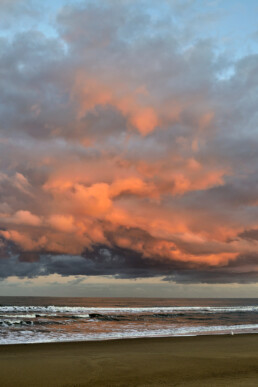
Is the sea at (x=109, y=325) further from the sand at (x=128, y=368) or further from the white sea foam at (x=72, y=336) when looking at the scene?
the sand at (x=128, y=368)

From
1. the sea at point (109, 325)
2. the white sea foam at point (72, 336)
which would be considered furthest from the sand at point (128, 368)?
the sea at point (109, 325)

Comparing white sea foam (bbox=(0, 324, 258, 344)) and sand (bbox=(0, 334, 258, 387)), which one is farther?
white sea foam (bbox=(0, 324, 258, 344))

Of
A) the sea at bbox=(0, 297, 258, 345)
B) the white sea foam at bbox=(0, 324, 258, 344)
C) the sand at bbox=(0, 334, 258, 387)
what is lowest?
the sea at bbox=(0, 297, 258, 345)

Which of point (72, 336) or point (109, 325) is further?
point (109, 325)

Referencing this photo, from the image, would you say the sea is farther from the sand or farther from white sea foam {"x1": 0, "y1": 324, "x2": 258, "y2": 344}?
the sand

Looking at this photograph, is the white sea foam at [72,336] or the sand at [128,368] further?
the white sea foam at [72,336]

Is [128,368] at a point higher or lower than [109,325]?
higher

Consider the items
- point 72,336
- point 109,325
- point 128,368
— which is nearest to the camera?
point 128,368

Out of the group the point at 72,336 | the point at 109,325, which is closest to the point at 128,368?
the point at 72,336

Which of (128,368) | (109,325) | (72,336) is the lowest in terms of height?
(109,325)

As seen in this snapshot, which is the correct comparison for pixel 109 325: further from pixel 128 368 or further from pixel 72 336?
pixel 128 368

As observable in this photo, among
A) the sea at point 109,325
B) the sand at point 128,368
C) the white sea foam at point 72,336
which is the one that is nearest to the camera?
the sand at point 128,368

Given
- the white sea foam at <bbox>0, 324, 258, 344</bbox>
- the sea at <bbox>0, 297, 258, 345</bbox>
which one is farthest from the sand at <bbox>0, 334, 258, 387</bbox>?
the sea at <bbox>0, 297, 258, 345</bbox>

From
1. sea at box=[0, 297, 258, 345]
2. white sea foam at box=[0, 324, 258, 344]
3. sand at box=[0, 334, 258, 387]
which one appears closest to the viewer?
sand at box=[0, 334, 258, 387]
